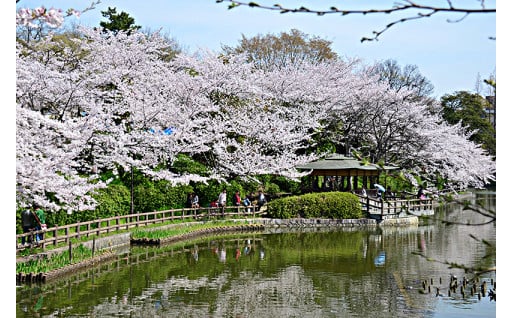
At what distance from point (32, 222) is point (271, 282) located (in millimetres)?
5141

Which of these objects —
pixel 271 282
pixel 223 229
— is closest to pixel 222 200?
pixel 223 229

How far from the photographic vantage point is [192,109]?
2236 centimetres

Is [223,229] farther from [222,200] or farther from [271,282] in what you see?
[271,282]

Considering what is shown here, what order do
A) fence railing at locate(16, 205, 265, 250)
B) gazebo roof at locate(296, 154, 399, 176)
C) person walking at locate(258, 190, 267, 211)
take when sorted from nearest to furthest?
fence railing at locate(16, 205, 265, 250) → person walking at locate(258, 190, 267, 211) → gazebo roof at locate(296, 154, 399, 176)

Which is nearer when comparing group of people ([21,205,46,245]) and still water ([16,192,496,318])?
still water ([16,192,496,318])

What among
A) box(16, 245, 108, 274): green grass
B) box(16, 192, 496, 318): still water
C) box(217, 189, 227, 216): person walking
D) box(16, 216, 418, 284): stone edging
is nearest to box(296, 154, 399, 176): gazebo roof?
box(16, 216, 418, 284): stone edging

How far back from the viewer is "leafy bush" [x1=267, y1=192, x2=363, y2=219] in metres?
22.5

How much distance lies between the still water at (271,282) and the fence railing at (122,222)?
3.21ft

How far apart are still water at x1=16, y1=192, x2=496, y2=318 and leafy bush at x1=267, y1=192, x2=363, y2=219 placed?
384 cm

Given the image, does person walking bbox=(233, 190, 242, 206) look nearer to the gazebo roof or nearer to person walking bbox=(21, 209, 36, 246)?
the gazebo roof

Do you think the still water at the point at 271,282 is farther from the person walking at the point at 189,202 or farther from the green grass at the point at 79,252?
the person walking at the point at 189,202

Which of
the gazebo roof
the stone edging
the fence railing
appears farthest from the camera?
the gazebo roof

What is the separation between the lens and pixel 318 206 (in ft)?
74.8
